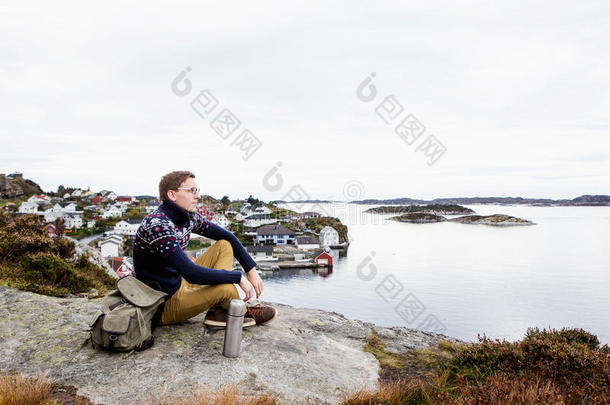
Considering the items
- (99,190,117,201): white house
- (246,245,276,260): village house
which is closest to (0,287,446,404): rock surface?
(246,245,276,260): village house

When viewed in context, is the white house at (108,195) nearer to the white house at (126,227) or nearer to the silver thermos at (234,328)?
the white house at (126,227)

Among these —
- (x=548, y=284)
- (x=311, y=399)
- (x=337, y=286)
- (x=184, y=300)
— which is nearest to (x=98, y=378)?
(x=184, y=300)

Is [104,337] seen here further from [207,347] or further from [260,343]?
[260,343]

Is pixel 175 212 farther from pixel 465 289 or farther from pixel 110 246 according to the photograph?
pixel 110 246

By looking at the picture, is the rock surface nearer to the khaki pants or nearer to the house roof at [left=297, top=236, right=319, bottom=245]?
the khaki pants

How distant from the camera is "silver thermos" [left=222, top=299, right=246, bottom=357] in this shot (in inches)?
146

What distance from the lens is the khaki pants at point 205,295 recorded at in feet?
12.9

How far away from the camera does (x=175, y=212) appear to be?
12.4 ft

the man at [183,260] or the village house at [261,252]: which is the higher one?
the man at [183,260]

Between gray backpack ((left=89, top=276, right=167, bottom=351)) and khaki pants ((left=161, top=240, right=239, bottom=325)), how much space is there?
A: 9.7 inches

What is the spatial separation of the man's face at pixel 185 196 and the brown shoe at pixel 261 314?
1683mm

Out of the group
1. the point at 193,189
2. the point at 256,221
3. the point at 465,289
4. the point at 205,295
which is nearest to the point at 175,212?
the point at 193,189

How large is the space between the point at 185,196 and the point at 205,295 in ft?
3.69

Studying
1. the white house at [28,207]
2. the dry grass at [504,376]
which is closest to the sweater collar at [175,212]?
the dry grass at [504,376]
